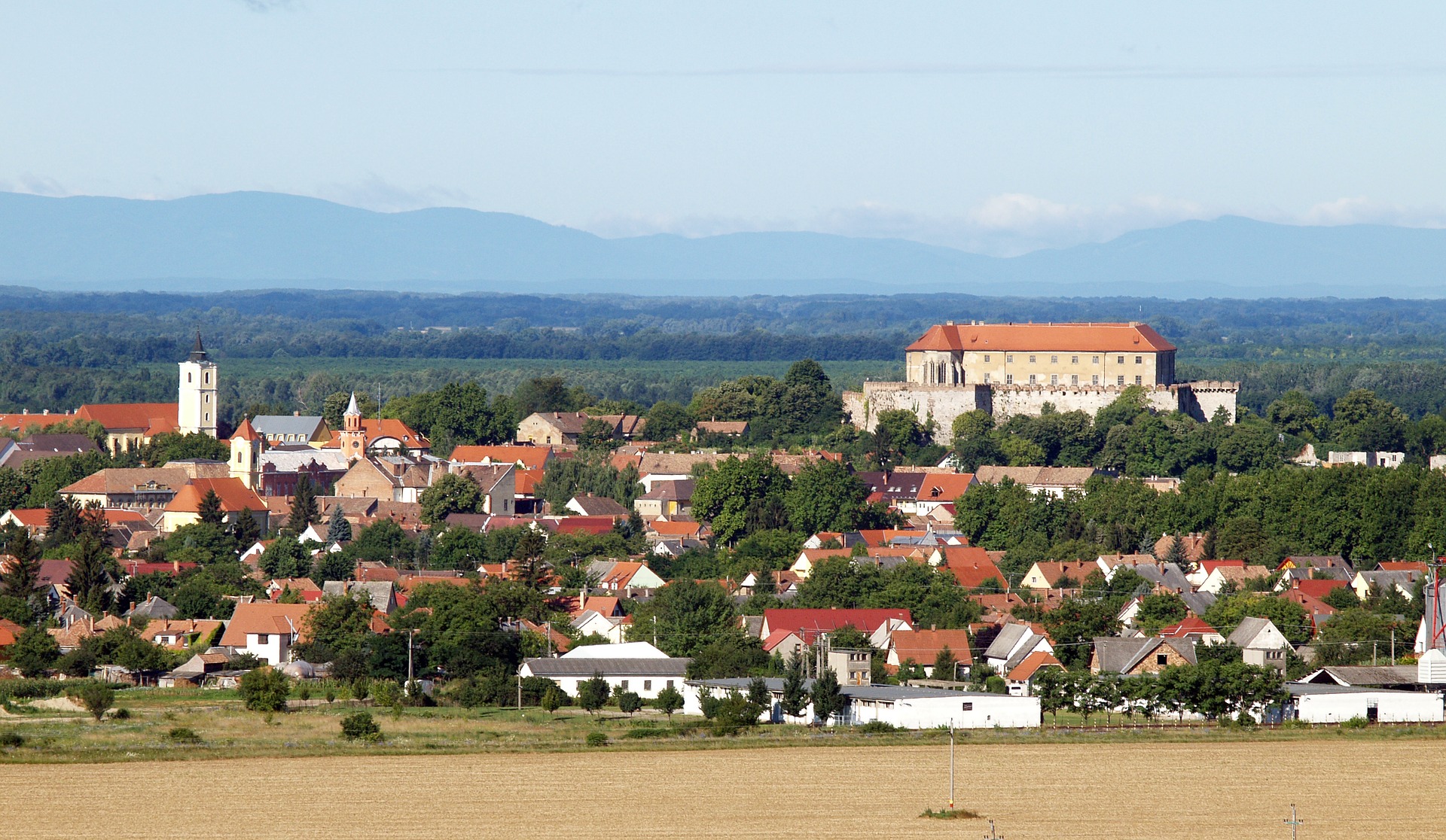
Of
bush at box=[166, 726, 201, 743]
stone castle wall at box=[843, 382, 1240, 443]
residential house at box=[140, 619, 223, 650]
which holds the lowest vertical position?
residential house at box=[140, 619, 223, 650]

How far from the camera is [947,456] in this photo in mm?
89188

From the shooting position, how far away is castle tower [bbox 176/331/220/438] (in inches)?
4070

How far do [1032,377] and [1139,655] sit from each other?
5476cm

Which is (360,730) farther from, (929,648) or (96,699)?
(929,648)

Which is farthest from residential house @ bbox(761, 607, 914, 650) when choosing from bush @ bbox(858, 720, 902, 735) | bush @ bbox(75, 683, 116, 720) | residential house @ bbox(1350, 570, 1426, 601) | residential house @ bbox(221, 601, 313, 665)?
bush @ bbox(75, 683, 116, 720)

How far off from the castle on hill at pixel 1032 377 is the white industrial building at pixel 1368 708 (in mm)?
54992

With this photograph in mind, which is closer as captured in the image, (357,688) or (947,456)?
(357,688)

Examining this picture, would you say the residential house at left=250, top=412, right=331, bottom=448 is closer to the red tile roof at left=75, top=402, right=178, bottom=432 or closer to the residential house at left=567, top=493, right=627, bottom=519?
the red tile roof at left=75, top=402, right=178, bottom=432

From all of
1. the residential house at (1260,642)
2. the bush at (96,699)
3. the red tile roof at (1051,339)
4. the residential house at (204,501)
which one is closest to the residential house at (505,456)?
the residential house at (204,501)

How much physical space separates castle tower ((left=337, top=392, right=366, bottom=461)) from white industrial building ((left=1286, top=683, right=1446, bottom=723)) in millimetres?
56055

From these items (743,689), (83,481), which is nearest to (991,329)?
(83,481)

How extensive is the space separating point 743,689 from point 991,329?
63.4 metres

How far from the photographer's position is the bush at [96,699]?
123 feet

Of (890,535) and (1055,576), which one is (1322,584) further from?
(890,535)
